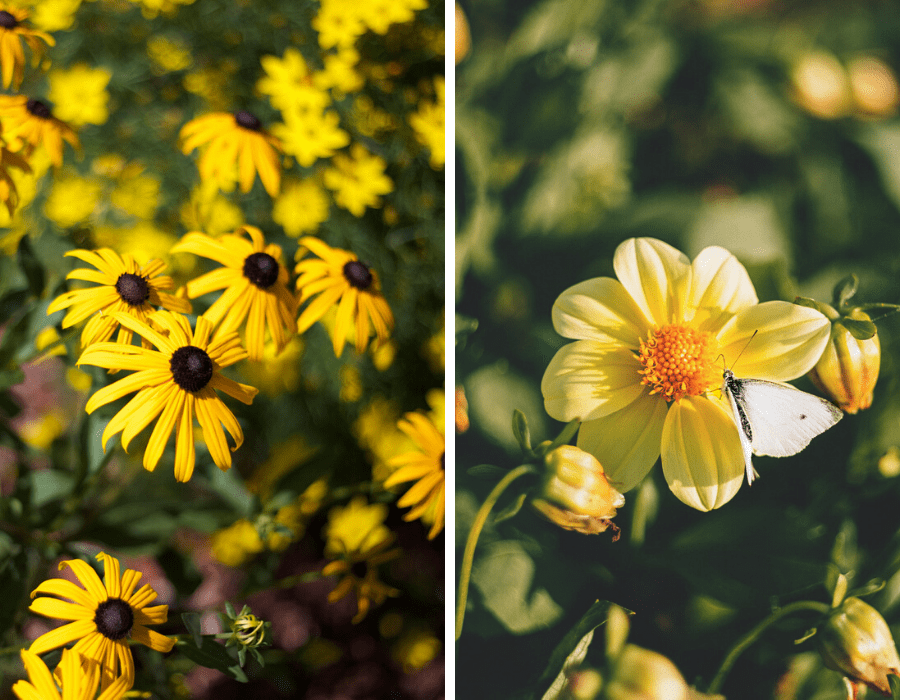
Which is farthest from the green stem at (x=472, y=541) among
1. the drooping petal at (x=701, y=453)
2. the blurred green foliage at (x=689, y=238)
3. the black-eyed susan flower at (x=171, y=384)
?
the black-eyed susan flower at (x=171, y=384)

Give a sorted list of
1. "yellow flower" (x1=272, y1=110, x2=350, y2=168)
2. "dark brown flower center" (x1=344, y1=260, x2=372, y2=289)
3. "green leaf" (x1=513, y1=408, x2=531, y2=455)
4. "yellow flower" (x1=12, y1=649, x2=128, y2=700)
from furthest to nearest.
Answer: "yellow flower" (x1=272, y1=110, x2=350, y2=168), "dark brown flower center" (x1=344, y1=260, x2=372, y2=289), "green leaf" (x1=513, y1=408, x2=531, y2=455), "yellow flower" (x1=12, y1=649, x2=128, y2=700)

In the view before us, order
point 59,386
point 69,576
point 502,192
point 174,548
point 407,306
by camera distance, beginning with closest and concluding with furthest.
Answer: point 502,192, point 174,548, point 69,576, point 407,306, point 59,386

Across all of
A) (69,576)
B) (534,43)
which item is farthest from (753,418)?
(69,576)

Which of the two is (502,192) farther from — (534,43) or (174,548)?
(174,548)

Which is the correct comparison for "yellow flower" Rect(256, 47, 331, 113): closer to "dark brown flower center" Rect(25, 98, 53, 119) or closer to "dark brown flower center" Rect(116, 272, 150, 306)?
"dark brown flower center" Rect(25, 98, 53, 119)

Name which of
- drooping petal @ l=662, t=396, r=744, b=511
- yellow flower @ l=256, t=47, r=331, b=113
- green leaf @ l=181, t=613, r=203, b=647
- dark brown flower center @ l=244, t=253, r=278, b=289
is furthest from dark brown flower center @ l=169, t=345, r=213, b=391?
yellow flower @ l=256, t=47, r=331, b=113
